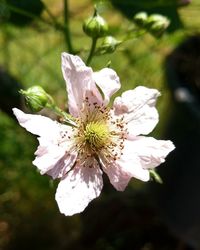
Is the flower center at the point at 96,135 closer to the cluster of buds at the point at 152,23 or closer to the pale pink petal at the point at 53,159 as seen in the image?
the pale pink petal at the point at 53,159


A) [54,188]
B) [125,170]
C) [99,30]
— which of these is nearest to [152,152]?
[125,170]

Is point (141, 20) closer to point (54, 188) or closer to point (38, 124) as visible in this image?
point (38, 124)

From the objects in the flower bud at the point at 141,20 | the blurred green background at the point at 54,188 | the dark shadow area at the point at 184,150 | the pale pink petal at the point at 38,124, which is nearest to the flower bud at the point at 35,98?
the pale pink petal at the point at 38,124

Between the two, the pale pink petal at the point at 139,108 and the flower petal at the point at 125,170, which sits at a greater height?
the pale pink petal at the point at 139,108

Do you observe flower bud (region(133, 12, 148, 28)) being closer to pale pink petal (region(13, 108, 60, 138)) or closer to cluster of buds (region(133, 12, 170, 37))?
cluster of buds (region(133, 12, 170, 37))

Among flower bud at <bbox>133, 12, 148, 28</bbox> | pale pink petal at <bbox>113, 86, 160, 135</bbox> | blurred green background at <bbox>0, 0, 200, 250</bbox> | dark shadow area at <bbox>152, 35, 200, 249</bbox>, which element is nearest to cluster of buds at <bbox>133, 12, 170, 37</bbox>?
flower bud at <bbox>133, 12, 148, 28</bbox>

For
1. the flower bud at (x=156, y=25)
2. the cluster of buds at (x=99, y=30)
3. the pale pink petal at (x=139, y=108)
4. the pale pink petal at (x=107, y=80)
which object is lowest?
the pale pink petal at (x=139, y=108)

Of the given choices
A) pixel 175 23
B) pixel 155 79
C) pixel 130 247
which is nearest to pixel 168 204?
pixel 130 247
